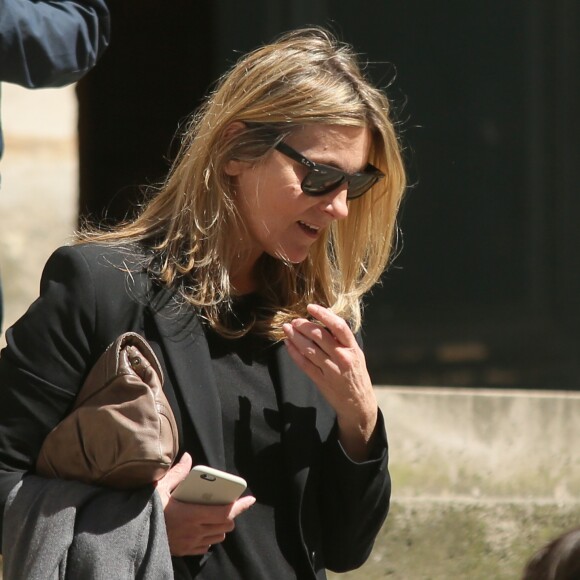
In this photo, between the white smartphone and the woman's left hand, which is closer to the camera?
the white smartphone

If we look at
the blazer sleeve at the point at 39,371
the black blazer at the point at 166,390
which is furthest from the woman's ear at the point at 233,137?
the blazer sleeve at the point at 39,371

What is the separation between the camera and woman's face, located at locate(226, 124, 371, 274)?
282 cm

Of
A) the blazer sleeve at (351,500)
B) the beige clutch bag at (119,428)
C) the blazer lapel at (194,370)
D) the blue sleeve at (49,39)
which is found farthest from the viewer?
the blue sleeve at (49,39)

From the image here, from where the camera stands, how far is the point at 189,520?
2508 millimetres

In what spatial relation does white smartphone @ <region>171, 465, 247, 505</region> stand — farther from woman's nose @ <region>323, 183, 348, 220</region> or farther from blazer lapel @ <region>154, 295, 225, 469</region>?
woman's nose @ <region>323, 183, 348, 220</region>

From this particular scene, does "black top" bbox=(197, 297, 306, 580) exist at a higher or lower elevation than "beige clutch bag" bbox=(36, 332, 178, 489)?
lower

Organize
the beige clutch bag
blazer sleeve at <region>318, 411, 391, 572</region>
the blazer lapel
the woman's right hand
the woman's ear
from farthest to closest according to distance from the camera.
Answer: the woman's ear
blazer sleeve at <region>318, 411, 391, 572</region>
the blazer lapel
the woman's right hand
the beige clutch bag

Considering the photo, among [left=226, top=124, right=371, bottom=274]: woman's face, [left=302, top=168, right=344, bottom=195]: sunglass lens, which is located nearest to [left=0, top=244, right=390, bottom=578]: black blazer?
Result: [left=226, top=124, right=371, bottom=274]: woman's face

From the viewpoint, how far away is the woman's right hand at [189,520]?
2506 millimetres

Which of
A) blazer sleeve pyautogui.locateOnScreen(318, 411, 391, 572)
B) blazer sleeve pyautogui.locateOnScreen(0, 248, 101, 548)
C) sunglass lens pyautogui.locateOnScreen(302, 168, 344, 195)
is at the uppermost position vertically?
sunglass lens pyautogui.locateOnScreen(302, 168, 344, 195)

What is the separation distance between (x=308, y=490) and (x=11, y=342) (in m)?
0.67

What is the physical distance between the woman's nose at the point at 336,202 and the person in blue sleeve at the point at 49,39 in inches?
52.0

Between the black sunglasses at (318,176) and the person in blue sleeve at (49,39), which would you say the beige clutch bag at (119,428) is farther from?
the person in blue sleeve at (49,39)

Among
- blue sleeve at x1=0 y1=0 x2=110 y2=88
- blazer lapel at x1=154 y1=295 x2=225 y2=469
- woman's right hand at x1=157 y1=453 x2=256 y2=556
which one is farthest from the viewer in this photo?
blue sleeve at x1=0 y1=0 x2=110 y2=88
